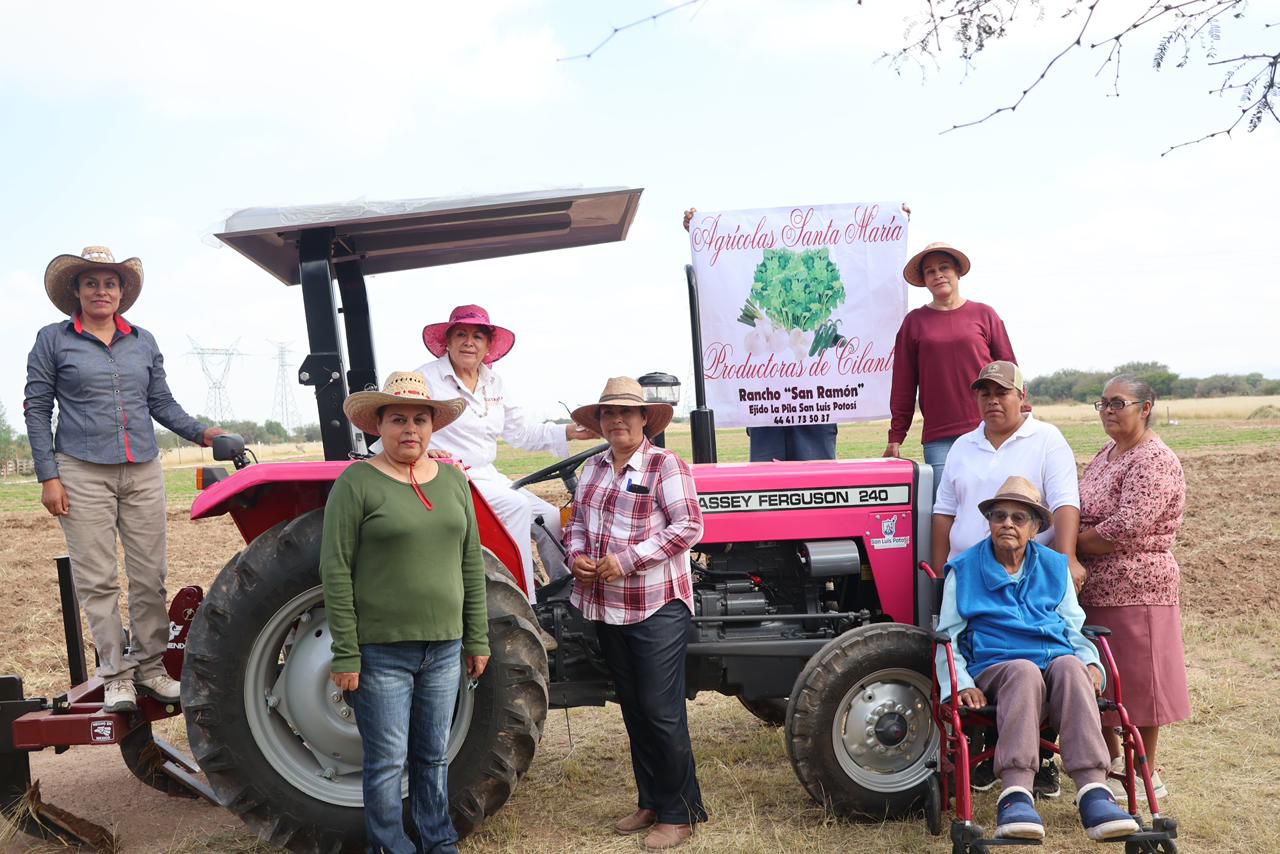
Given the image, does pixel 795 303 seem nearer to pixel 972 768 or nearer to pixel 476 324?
pixel 476 324

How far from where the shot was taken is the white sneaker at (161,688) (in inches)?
158

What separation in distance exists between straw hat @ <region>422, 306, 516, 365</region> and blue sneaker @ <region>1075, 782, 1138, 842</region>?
2.72m

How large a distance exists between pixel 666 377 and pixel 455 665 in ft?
4.18

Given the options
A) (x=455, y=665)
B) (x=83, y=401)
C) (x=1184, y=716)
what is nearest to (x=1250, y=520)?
(x=1184, y=716)

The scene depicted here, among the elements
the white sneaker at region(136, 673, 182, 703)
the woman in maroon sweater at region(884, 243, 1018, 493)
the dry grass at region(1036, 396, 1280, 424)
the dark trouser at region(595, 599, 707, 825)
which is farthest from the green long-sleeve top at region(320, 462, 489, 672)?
the dry grass at region(1036, 396, 1280, 424)

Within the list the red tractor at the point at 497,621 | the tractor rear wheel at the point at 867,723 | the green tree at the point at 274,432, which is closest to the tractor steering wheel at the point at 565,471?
the red tractor at the point at 497,621

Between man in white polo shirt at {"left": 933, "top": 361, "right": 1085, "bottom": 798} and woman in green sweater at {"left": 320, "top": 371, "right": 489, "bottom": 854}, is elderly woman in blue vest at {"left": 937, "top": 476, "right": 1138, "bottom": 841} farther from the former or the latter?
woman in green sweater at {"left": 320, "top": 371, "right": 489, "bottom": 854}

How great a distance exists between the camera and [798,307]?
525cm

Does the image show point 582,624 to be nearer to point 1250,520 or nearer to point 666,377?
point 666,377

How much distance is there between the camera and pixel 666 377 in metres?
3.87

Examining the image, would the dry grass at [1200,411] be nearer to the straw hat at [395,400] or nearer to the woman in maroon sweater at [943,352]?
the woman in maroon sweater at [943,352]

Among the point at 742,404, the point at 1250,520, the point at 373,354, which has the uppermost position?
the point at 373,354

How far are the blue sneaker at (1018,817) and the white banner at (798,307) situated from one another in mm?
2191

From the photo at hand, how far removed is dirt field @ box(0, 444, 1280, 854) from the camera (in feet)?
12.5
